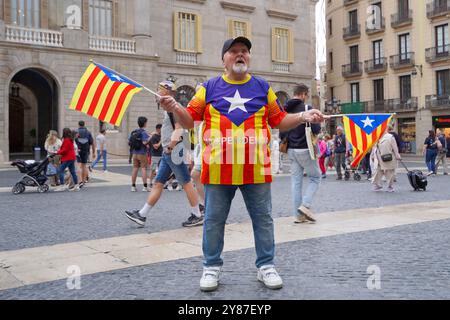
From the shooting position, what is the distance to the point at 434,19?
119ft

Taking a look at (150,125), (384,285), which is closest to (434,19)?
(150,125)

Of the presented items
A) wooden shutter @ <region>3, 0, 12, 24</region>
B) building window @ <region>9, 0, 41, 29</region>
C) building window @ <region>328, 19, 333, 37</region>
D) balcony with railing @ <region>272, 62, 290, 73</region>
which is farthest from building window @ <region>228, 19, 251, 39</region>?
building window @ <region>328, 19, 333, 37</region>

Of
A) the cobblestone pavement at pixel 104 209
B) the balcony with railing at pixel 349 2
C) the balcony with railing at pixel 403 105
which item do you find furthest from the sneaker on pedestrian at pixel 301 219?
the balcony with railing at pixel 349 2

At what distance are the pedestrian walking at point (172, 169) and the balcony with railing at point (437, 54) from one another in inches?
1343

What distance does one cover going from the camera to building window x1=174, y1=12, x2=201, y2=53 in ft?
91.7

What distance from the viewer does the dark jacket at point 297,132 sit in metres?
6.38

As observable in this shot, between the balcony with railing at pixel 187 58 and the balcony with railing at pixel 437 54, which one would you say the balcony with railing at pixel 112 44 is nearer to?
the balcony with railing at pixel 187 58

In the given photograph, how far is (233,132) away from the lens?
3545mm

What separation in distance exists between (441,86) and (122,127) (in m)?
24.5

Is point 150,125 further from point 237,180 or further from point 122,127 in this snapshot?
point 237,180

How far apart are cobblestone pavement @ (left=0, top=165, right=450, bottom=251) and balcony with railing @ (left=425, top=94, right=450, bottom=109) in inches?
1023

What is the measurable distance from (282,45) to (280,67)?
1.55 metres
